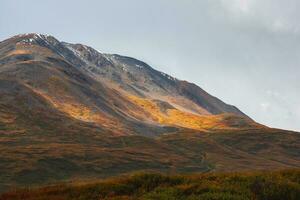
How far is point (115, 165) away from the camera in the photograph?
517 feet

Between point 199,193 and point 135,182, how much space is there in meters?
4.57

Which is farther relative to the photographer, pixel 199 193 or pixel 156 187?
pixel 156 187

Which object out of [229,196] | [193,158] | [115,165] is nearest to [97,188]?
[229,196]

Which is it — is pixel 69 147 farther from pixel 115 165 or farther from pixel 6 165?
pixel 6 165

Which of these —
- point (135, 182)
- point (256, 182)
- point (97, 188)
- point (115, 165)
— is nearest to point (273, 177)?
point (256, 182)

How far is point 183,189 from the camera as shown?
89.1 ft

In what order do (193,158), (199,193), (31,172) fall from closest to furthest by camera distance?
(199,193) < (31,172) < (193,158)

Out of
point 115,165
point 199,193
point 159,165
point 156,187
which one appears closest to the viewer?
point 199,193

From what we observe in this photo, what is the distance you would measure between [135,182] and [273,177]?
8046 mm

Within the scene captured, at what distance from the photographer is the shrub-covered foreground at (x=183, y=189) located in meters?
26.2

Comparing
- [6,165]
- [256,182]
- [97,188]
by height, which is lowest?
[6,165]

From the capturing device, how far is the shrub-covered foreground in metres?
26.2

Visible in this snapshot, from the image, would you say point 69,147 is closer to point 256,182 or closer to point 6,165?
point 6,165

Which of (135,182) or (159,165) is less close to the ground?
(135,182)
